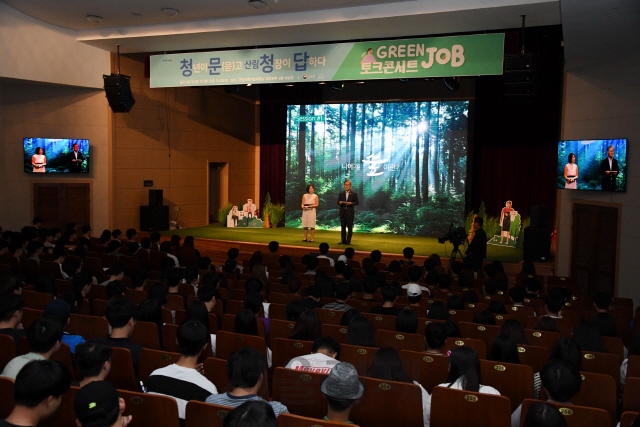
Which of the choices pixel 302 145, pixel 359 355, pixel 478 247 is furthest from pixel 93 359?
pixel 302 145

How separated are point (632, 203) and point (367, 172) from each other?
761 centimetres

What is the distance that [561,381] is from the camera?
99.7 inches

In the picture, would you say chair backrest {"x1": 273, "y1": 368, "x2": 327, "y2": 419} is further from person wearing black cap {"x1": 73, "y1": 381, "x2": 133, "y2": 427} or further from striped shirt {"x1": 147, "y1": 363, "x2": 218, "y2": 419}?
person wearing black cap {"x1": 73, "y1": 381, "x2": 133, "y2": 427}

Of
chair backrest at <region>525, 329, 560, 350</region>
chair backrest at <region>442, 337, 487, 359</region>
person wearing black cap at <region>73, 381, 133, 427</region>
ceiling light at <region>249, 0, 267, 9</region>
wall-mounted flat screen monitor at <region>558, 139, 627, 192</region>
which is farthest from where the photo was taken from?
ceiling light at <region>249, 0, 267, 9</region>

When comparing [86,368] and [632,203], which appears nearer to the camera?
[86,368]

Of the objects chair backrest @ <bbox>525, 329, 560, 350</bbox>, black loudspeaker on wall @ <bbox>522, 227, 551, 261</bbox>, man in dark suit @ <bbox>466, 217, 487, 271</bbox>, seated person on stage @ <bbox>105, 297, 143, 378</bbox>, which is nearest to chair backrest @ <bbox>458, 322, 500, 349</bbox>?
chair backrest @ <bbox>525, 329, 560, 350</bbox>

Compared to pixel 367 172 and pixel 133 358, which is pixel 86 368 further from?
pixel 367 172

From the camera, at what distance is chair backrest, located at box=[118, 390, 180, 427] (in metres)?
2.36

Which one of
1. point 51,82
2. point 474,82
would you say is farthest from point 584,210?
point 51,82

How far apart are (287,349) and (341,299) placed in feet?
5.12

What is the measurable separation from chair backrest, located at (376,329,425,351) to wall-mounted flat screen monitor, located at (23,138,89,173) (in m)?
10.1

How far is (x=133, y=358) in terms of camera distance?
10.9ft

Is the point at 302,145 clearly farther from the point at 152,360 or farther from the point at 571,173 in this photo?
the point at 152,360

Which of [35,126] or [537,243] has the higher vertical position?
[35,126]
